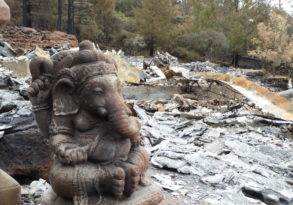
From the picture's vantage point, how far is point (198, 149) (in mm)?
7066

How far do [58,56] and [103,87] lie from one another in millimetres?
525

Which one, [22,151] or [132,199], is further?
[22,151]

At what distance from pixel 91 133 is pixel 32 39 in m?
17.2

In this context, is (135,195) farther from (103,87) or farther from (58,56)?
(58,56)

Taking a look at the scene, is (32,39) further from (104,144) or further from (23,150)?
(104,144)

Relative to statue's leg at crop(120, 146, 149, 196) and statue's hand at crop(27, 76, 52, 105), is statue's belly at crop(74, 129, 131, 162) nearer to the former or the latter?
statue's leg at crop(120, 146, 149, 196)

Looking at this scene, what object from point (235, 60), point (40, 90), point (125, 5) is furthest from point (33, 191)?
point (125, 5)

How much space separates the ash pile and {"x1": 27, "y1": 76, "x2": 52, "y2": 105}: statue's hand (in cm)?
164

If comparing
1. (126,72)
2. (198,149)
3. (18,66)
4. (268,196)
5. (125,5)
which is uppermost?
(268,196)

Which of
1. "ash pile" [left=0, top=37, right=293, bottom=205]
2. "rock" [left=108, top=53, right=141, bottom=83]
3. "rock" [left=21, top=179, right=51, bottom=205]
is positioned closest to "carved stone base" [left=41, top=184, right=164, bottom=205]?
"ash pile" [left=0, top=37, right=293, bottom=205]

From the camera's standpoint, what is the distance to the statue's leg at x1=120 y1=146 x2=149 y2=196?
3656mm

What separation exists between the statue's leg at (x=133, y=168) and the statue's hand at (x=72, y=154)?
30 cm

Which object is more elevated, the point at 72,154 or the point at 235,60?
the point at 72,154

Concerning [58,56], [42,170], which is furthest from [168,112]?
[58,56]
